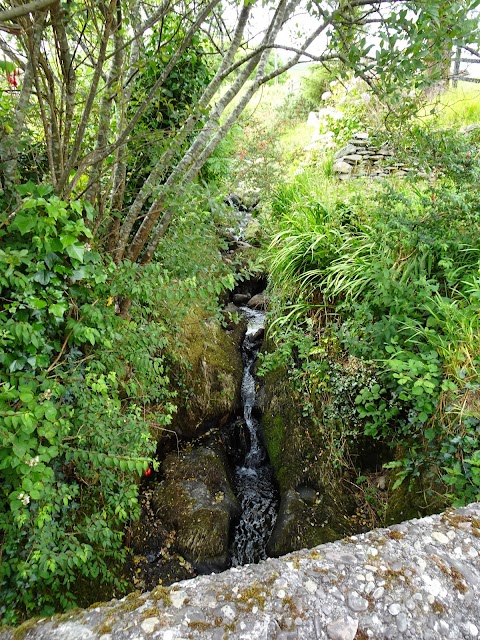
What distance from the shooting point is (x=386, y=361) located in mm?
2775

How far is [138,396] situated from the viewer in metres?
3.03

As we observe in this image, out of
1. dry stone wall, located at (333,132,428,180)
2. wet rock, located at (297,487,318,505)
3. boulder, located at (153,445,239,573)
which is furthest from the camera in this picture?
dry stone wall, located at (333,132,428,180)

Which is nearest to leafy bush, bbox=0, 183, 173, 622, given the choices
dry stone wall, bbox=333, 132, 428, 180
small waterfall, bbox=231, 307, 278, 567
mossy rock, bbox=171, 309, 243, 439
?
small waterfall, bbox=231, 307, 278, 567

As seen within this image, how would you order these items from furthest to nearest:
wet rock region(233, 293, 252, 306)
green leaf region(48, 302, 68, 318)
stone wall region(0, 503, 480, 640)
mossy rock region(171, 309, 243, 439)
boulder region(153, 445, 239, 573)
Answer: wet rock region(233, 293, 252, 306) → mossy rock region(171, 309, 243, 439) → boulder region(153, 445, 239, 573) → green leaf region(48, 302, 68, 318) → stone wall region(0, 503, 480, 640)

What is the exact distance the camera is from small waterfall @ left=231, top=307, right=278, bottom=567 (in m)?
3.52

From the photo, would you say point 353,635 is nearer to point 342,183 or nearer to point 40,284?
point 40,284

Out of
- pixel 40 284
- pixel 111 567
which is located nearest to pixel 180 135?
pixel 40 284

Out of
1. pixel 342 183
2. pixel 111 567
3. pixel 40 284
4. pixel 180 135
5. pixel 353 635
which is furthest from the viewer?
pixel 342 183

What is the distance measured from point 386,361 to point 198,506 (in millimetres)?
2192

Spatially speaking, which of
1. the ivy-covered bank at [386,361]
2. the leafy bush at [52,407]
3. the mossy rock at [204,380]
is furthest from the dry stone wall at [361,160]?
the leafy bush at [52,407]

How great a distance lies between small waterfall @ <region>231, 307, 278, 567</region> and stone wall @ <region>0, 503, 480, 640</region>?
2534 mm

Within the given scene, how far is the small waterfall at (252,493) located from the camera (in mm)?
3516

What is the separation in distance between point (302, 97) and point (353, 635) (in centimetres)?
1581

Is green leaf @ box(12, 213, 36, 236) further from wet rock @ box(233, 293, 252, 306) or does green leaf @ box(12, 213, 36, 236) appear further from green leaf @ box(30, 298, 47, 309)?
wet rock @ box(233, 293, 252, 306)
